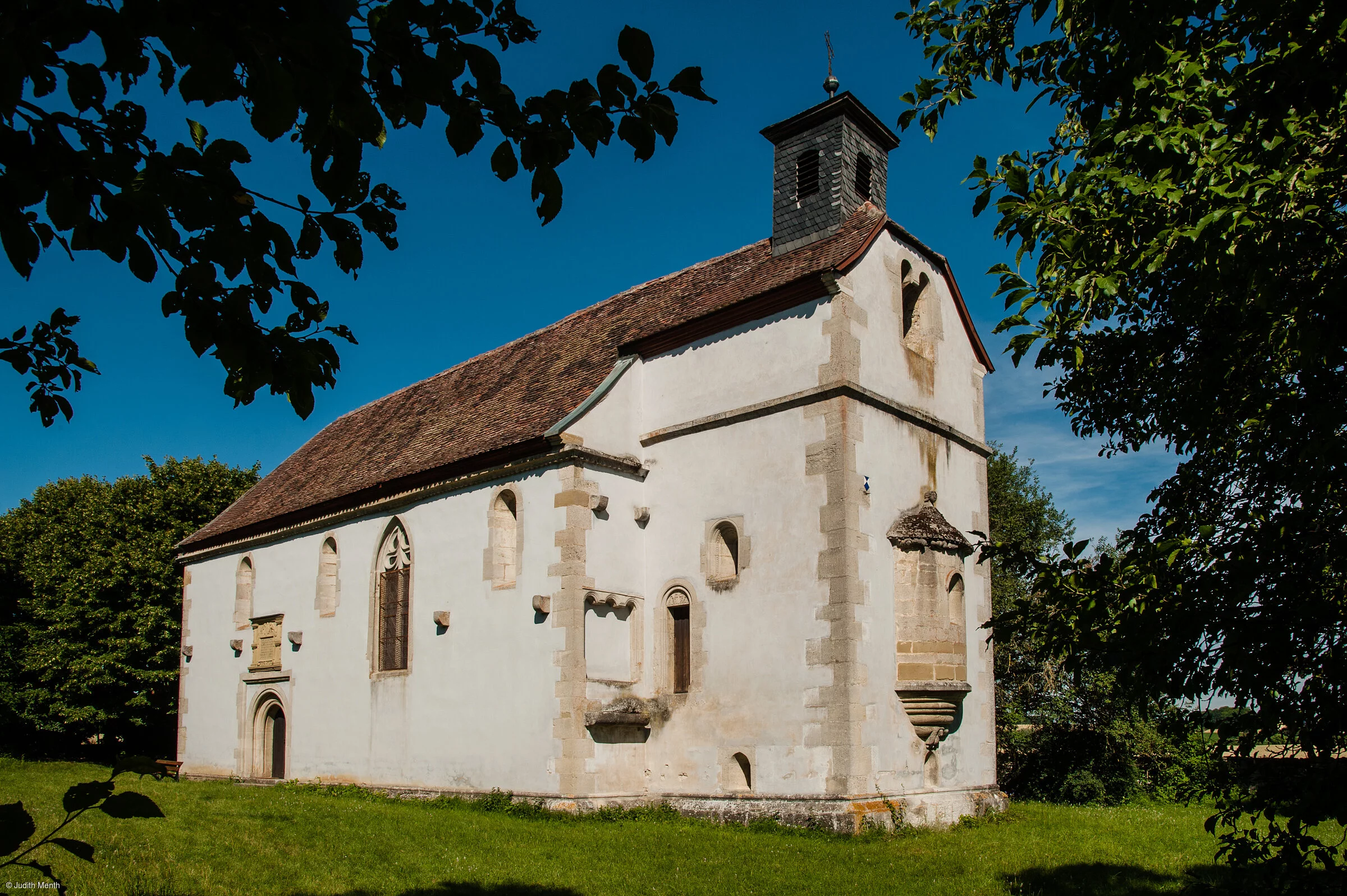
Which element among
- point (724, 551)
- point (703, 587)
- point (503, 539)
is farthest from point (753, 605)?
point (503, 539)

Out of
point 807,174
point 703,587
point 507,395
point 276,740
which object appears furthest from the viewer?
point 276,740

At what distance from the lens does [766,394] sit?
55.9 ft

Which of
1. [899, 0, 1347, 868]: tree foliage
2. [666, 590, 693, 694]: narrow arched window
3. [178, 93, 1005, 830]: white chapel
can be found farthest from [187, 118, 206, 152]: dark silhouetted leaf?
[666, 590, 693, 694]: narrow arched window

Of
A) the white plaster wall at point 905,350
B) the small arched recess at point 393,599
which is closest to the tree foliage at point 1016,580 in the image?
the white plaster wall at point 905,350

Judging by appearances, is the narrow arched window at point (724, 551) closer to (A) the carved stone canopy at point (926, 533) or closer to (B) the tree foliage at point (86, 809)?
(A) the carved stone canopy at point (926, 533)

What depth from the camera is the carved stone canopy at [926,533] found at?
1642cm

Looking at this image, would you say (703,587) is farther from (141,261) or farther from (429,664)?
(141,261)

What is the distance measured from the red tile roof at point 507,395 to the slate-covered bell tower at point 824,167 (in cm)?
40

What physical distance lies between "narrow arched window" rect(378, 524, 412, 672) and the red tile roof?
115 centimetres

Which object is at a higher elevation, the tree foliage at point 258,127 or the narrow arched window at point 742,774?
the tree foliage at point 258,127

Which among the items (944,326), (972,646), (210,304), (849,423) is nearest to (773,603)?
(849,423)

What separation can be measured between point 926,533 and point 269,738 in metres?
16.0

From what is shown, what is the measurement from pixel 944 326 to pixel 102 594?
86.4 ft

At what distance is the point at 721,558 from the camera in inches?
679
